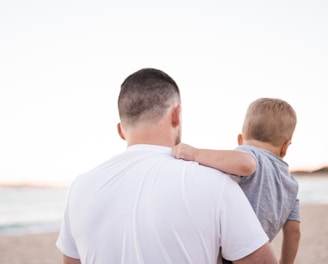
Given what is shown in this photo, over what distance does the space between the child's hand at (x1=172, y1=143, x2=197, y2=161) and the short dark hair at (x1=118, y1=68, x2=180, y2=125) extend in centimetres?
13

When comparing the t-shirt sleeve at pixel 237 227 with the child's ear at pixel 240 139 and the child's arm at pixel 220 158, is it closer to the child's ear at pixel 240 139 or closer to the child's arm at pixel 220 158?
the child's arm at pixel 220 158

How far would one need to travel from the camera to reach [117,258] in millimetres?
1676

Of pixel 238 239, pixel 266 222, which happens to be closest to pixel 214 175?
pixel 238 239

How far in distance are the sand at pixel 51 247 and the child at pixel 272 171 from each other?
332 inches

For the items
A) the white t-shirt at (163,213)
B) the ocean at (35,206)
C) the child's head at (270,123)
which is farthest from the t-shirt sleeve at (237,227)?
the ocean at (35,206)

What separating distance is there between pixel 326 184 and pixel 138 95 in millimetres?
44290

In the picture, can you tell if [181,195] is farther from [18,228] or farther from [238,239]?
[18,228]

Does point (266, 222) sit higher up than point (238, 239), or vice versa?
point (238, 239)

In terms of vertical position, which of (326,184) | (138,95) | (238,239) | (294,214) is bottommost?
(326,184)

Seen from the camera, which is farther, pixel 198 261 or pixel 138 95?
pixel 138 95

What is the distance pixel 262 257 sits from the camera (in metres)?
1.65

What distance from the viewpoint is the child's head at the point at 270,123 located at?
7.77ft

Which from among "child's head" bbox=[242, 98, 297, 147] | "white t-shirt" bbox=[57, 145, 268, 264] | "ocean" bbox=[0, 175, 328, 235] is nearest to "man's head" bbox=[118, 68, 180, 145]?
"white t-shirt" bbox=[57, 145, 268, 264]

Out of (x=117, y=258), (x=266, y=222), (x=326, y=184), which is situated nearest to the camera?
(x=117, y=258)
